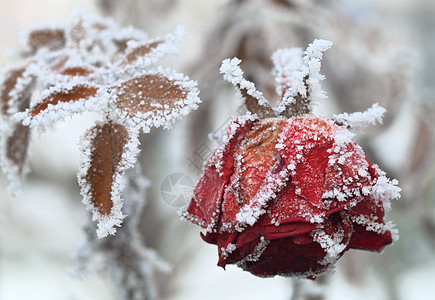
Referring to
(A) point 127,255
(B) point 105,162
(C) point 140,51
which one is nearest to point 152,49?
(C) point 140,51

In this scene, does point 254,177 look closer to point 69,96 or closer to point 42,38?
point 69,96

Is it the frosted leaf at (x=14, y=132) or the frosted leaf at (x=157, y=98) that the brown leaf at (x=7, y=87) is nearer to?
the frosted leaf at (x=14, y=132)

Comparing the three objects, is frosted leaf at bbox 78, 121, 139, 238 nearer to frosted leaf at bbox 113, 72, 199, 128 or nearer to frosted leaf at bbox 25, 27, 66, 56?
frosted leaf at bbox 113, 72, 199, 128

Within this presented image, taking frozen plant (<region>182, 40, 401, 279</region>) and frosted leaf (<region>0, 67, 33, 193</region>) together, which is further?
frosted leaf (<region>0, 67, 33, 193</region>)

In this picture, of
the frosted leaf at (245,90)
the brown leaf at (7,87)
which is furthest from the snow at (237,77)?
the brown leaf at (7,87)

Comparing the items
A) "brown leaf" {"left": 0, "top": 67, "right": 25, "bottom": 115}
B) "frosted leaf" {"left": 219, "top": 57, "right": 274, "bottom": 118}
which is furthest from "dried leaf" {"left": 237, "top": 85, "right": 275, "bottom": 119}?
"brown leaf" {"left": 0, "top": 67, "right": 25, "bottom": 115}

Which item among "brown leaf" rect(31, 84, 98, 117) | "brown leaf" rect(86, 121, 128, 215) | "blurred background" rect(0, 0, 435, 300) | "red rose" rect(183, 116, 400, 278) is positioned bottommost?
"red rose" rect(183, 116, 400, 278)

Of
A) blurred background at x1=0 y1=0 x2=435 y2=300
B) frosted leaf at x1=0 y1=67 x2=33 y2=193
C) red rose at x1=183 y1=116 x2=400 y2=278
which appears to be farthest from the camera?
blurred background at x1=0 y1=0 x2=435 y2=300

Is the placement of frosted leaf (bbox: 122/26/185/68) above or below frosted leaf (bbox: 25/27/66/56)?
below
